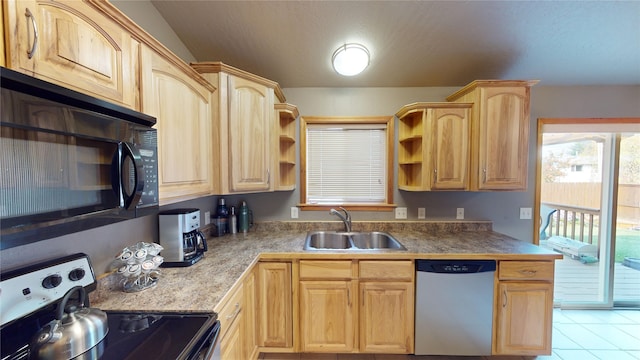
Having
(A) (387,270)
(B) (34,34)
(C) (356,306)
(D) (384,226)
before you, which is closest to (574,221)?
(D) (384,226)

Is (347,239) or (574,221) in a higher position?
(574,221)

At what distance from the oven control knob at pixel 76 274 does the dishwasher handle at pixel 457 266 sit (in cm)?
186

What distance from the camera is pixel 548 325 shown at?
1567mm

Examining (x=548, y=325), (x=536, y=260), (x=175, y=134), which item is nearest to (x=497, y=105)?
(x=536, y=260)

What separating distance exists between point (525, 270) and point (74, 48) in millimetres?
2670

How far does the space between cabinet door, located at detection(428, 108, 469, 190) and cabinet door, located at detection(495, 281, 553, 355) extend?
83 cm

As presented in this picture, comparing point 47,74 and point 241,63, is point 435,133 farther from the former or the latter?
point 47,74

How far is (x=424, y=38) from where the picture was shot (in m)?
1.71

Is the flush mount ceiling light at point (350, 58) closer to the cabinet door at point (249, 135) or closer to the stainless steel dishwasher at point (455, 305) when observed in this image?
the cabinet door at point (249, 135)

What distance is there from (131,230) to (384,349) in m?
1.87

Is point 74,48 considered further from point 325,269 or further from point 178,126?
point 325,269

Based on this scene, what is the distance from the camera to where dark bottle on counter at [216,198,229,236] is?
1.99 m

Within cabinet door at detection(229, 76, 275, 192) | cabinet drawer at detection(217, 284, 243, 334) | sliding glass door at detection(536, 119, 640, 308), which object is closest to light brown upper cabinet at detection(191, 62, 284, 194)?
cabinet door at detection(229, 76, 275, 192)

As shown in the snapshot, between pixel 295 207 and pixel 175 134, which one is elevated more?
pixel 175 134
